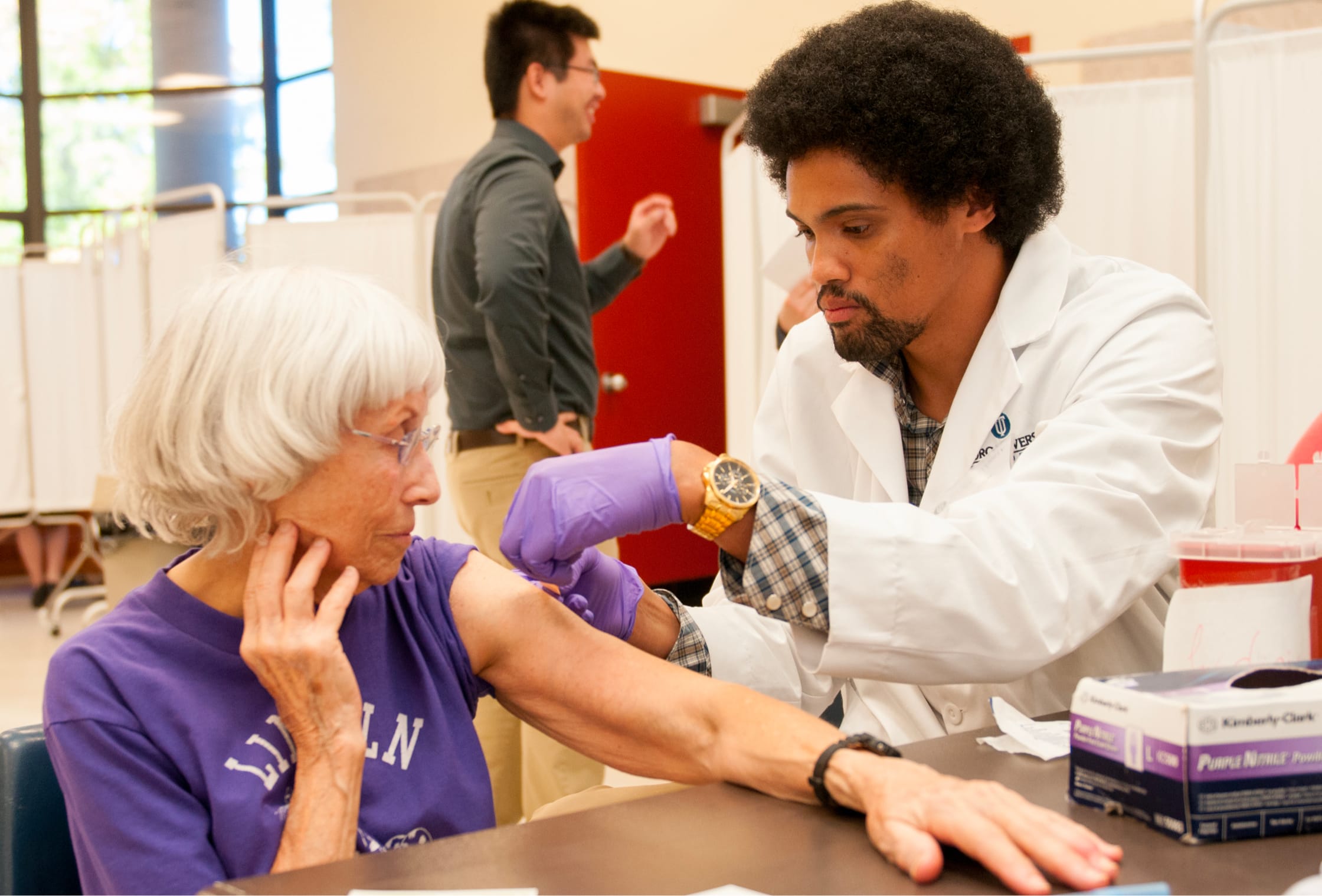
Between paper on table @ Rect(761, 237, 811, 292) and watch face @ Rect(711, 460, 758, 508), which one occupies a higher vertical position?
paper on table @ Rect(761, 237, 811, 292)

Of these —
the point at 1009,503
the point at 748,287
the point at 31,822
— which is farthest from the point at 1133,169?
the point at 31,822

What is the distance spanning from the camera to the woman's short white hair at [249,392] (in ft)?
3.73

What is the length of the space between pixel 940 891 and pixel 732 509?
1.61ft

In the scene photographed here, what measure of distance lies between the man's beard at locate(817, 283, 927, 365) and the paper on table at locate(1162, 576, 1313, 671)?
60 centimetres

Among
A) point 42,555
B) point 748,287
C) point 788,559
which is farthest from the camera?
point 42,555

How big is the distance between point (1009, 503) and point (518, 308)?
1.69 m

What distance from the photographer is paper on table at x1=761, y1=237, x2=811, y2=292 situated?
8.68 ft

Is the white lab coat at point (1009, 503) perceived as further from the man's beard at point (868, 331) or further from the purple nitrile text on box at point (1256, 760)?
the purple nitrile text on box at point (1256, 760)

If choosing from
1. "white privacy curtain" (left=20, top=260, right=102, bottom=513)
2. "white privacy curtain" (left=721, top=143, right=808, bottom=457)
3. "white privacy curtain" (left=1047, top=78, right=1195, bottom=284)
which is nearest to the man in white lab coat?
"white privacy curtain" (left=1047, top=78, right=1195, bottom=284)

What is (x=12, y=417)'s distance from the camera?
6.13 metres

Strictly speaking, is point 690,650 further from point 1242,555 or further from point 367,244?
point 367,244

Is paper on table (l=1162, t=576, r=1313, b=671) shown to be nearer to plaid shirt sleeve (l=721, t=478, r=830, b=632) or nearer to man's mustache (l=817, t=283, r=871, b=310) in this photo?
plaid shirt sleeve (l=721, t=478, r=830, b=632)

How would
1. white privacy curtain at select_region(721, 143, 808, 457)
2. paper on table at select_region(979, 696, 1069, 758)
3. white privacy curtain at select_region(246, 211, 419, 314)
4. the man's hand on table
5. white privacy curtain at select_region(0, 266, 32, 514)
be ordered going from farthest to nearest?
white privacy curtain at select_region(0, 266, 32, 514), white privacy curtain at select_region(246, 211, 419, 314), white privacy curtain at select_region(721, 143, 808, 457), paper on table at select_region(979, 696, 1069, 758), the man's hand on table

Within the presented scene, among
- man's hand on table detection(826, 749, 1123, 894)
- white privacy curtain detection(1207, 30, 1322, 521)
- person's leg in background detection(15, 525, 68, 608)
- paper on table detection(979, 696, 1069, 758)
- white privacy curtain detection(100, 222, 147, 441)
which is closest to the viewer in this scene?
man's hand on table detection(826, 749, 1123, 894)
